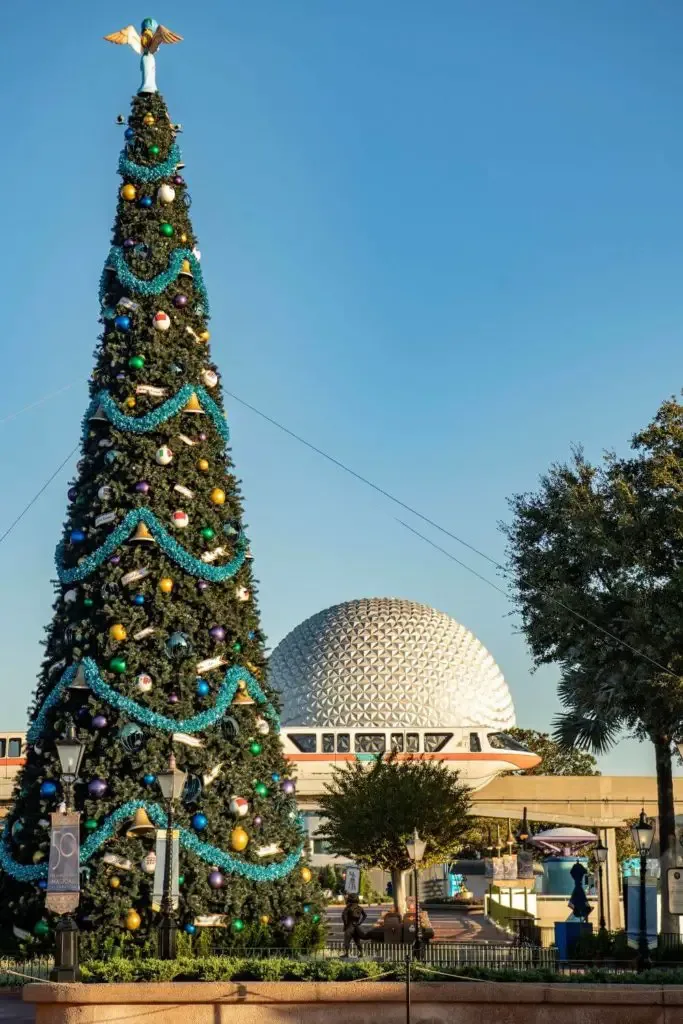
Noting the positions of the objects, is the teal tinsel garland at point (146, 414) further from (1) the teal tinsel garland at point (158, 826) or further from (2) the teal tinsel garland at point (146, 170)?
(1) the teal tinsel garland at point (158, 826)

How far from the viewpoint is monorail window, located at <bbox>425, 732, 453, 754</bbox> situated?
67875 millimetres

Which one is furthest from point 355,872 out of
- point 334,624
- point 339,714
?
point 334,624

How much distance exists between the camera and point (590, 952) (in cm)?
2170

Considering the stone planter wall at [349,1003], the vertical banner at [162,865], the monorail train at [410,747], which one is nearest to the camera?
the stone planter wall at [349,1003]

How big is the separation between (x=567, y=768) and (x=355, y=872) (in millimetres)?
71571

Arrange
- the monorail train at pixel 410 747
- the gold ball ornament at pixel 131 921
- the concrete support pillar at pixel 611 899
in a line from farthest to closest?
the monorail train at pixel 410 747
the concrete support pillar at pixel 611 899
the gold ball ornament at pixel 131 921

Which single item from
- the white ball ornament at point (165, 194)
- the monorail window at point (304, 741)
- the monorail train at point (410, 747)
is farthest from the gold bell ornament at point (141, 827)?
the monorail window at point (304, 741)

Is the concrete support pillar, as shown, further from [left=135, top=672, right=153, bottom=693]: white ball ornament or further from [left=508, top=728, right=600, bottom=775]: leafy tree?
[left=508, top=728, right=600, bottom=775]: leafy tree

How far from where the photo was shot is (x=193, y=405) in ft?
71.4

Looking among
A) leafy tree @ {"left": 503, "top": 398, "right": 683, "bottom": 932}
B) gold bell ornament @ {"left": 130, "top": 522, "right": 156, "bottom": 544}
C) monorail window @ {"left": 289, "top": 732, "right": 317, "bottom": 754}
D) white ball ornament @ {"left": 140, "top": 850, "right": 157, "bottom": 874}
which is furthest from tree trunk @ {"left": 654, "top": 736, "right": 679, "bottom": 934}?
monorail window @ {"left": 289, "top": 732, "right": 317, "bottom": 754}

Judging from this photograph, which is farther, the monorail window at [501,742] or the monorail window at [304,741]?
the monorail window at [501,742]

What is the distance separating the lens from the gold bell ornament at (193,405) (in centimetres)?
2166

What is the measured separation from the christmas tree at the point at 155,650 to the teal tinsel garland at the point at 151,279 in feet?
0.13

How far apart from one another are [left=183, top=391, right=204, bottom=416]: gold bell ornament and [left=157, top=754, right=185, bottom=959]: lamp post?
731cm
